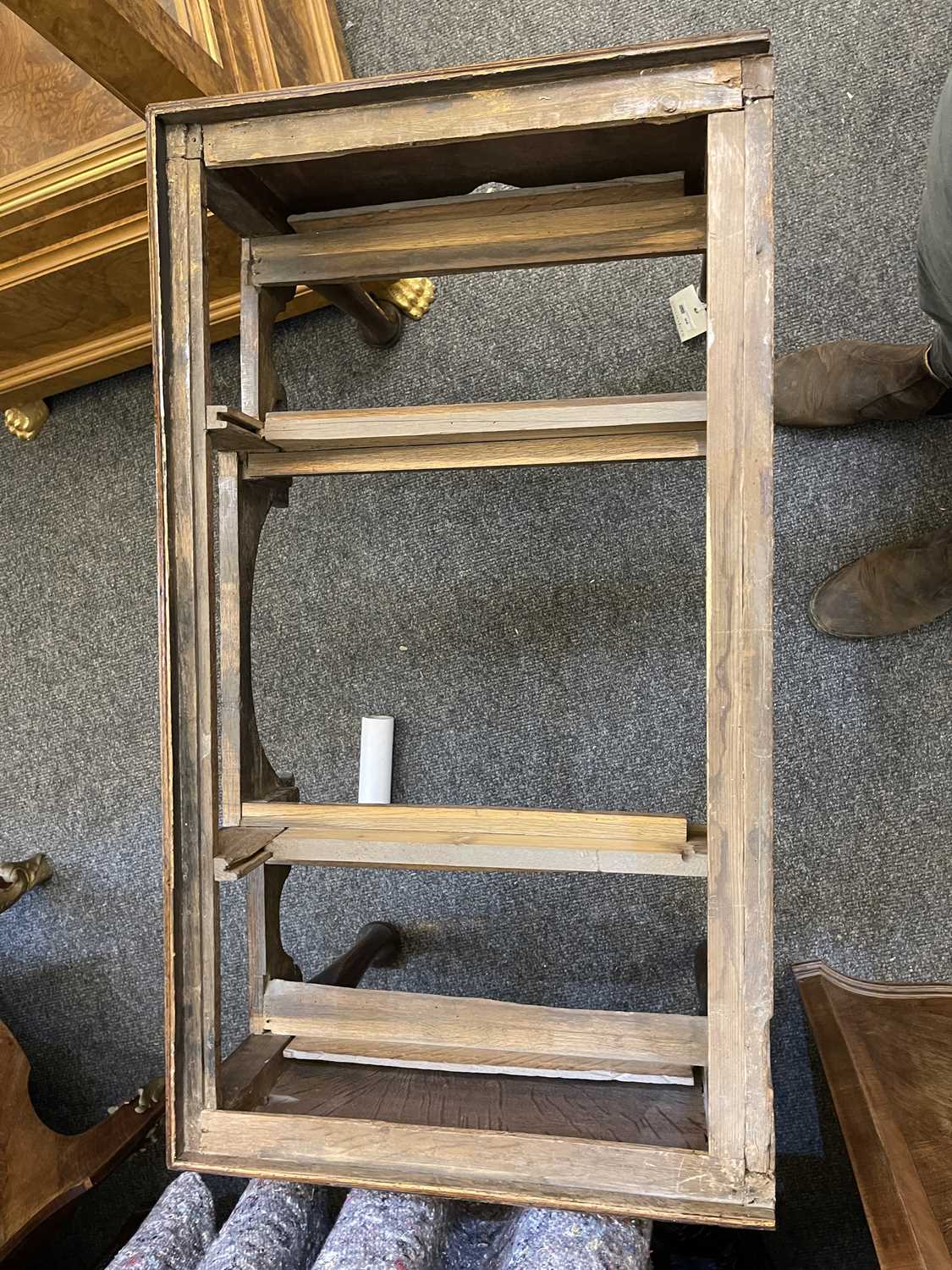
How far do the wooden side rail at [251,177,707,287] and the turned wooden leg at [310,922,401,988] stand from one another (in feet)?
2.95

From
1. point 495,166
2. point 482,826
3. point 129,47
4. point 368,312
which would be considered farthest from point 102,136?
point 482,826

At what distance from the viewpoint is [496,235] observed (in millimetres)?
887

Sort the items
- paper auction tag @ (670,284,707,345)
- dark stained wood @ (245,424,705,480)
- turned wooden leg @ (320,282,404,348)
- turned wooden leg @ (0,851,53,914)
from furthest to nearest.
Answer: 1. turned wooden leg @ (0,851,53,914)
2. paper auction tag @ (670,284,707,345)
3. turned wooden leg @ (320,282,404,348)
4. dark stained wood @ (245,424,705,480)

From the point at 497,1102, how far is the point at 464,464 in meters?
0.70

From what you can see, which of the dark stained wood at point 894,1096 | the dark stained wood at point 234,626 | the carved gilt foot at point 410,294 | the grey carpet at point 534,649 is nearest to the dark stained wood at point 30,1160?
the grey carpet at point 534,649

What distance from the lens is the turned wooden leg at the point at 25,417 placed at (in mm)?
1527

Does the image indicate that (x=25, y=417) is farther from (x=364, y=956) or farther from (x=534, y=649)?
(x=364, y=956)

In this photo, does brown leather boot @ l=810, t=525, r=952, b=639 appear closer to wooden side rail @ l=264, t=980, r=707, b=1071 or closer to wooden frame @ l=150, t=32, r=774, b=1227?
wooden frame @ l=150, t=32, r=774, b=1227

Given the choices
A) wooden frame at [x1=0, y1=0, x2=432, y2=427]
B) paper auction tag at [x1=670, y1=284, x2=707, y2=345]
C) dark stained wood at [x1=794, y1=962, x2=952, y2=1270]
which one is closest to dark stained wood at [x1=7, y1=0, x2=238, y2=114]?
wooden frame at [x1=0, y1=0, x2=432, y2=427]

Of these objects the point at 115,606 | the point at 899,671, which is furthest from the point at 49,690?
the point at 899,671

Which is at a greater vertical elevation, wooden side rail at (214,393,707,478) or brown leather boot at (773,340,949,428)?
brown leather boot at (773,340,949,428)

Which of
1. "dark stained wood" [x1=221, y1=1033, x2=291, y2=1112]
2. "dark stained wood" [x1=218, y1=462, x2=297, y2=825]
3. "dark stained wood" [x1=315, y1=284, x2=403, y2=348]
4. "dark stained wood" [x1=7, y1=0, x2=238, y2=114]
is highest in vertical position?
"dark stained wood" [x1=7, y1=0, x2=238, y2=114]

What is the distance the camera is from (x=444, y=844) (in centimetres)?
83

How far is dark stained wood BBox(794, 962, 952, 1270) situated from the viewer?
0.81m
